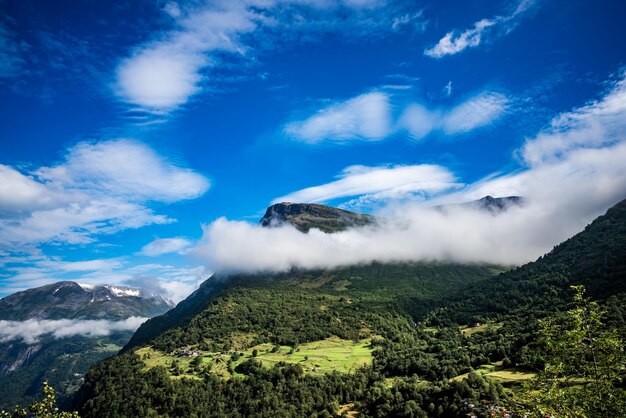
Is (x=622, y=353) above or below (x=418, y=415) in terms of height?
above

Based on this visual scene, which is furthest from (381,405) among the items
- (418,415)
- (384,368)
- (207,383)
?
(207,383)

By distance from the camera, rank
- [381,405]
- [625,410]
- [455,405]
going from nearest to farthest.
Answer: [625,410] → [455,405] → [381,405]

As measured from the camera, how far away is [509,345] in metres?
172

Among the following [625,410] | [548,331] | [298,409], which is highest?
[548,331]

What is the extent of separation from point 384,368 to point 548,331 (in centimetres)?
19015

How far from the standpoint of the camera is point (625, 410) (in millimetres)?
23938

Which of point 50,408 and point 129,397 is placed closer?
point 50,408

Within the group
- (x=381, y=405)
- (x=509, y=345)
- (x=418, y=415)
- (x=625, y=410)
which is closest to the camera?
(x=625, y=410)

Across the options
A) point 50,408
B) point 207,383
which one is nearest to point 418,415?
point 207,383

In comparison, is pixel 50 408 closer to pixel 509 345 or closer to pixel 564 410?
pixel 564 410

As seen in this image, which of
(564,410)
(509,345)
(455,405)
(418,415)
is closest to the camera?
(564,410)

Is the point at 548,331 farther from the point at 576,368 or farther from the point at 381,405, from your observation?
the point at 381,405

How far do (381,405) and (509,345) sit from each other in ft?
241

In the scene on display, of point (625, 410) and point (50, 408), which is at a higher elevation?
point (50, 408)
